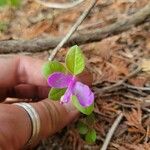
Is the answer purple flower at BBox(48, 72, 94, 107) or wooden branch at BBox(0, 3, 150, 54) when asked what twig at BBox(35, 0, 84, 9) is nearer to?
wooden branch at BBox(0, 3, 150, 54)

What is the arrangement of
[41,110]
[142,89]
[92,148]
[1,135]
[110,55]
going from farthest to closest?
[110,55]
[142,89]
[92,148]
[41,110]
[1,135]

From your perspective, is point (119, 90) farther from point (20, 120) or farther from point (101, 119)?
point (20, 120)

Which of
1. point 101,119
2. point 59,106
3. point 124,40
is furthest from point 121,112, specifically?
point 124,40

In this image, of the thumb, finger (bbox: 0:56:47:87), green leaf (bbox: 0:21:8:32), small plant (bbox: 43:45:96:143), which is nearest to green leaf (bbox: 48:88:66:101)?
small plant (bbox: 43:45:96:143)

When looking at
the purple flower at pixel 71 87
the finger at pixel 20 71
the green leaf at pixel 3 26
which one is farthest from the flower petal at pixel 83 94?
the green leaf at pixel 3 26

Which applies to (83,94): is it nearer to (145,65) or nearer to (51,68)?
(51,68)

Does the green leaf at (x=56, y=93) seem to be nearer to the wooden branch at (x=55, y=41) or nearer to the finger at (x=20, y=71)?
the finger at (x=20, y=71)

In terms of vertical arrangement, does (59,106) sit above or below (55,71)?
below
